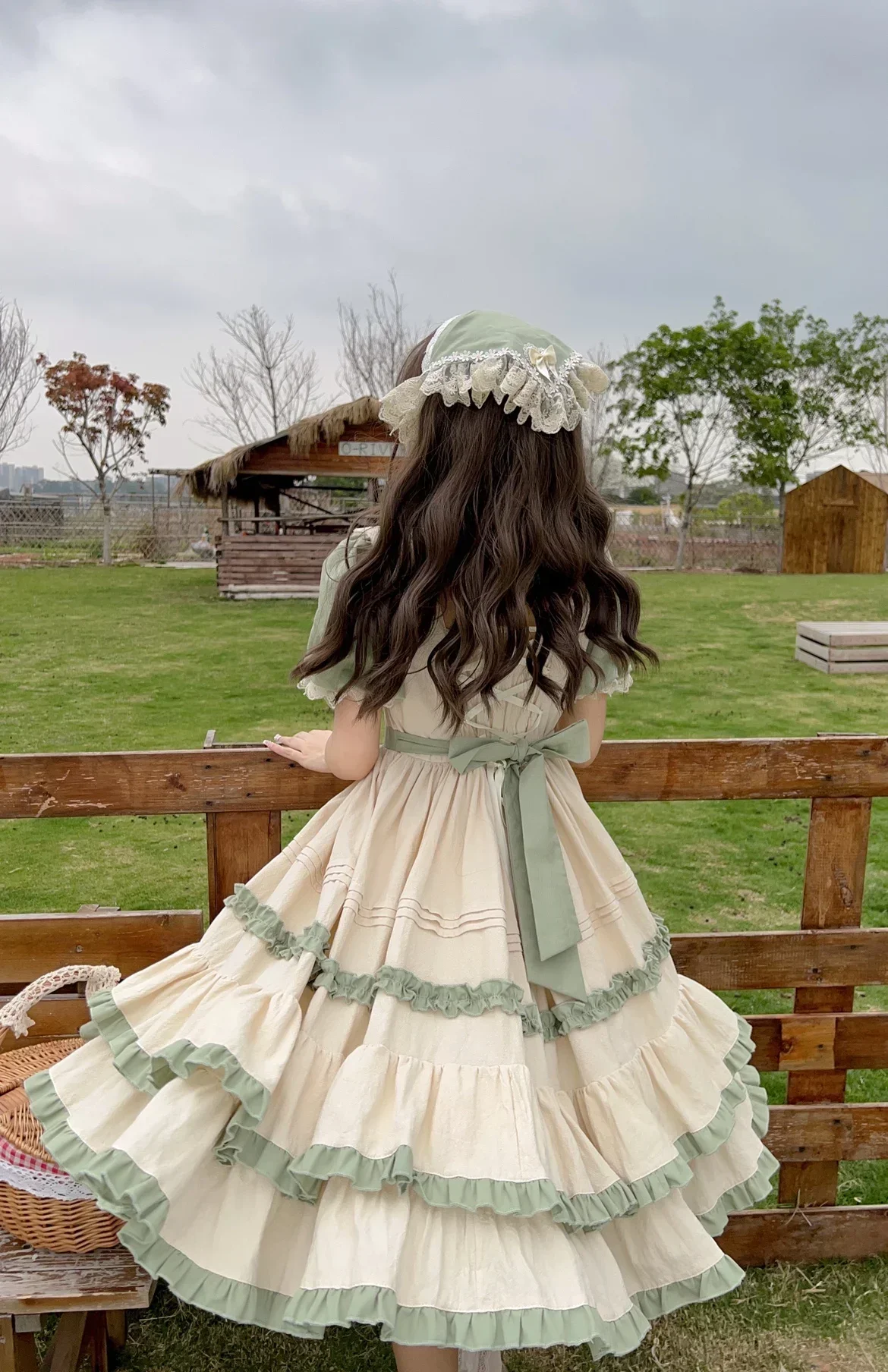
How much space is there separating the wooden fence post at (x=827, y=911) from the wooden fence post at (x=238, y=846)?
1.14m

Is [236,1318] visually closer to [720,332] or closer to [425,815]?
[425,815]

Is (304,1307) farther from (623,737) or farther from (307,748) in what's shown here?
(623,737)

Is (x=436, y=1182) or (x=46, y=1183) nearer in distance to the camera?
(x=436, y=1182)

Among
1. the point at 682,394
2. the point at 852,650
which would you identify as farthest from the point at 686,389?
the point at 852,650

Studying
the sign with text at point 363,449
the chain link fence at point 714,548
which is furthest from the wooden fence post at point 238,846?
the chain link fence at point 714,548

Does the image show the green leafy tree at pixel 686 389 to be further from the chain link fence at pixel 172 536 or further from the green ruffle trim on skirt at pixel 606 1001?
the green ruffle trim on skirt at pixel 606 1001

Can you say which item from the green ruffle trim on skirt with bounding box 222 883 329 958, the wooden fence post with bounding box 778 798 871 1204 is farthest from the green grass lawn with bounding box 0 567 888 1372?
the green ruffle trim on skirt with bounding box 222 883 329 958

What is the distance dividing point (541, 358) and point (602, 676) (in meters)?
0.55

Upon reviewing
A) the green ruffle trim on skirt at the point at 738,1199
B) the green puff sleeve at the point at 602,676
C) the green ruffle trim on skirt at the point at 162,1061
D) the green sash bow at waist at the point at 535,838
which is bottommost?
the green ruffle trim on skirt at the point at 738,1199

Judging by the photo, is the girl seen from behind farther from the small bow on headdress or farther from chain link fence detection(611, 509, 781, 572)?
chain link fence detection(611, 509, 781, 572)

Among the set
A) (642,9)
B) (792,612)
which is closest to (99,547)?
(792,612)

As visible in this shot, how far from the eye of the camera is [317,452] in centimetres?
1614

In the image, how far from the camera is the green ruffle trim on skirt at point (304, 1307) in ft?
4.38

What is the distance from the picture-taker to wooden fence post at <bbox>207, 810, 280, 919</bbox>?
2.10 metres
